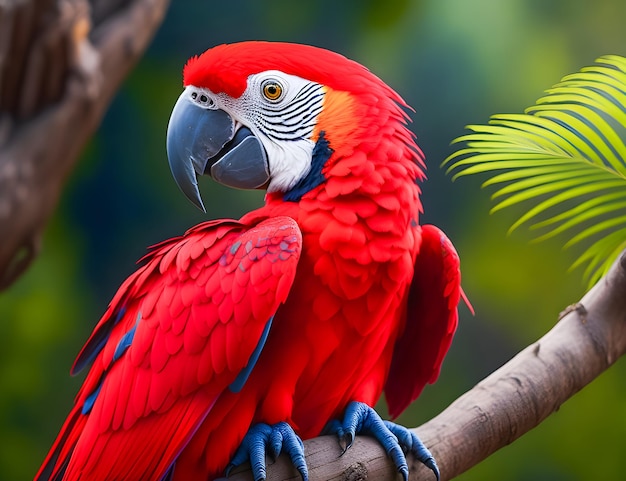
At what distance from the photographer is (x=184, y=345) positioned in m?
0.92

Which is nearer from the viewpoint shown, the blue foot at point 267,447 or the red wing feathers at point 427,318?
the blue foot at point 267,447

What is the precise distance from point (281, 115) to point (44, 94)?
0.58 meters

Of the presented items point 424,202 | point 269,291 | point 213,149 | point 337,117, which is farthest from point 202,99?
point 424,202

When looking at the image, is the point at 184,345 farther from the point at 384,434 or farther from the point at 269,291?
the point at 384,434

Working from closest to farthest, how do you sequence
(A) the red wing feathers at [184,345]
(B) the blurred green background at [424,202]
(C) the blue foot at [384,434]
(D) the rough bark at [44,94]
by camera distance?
1. (D) the rough bark at [44,94]
2. (A) the red wing feathers at [184,345]
3. (C) the blue foot at [384,434]
4. (B) the blurred green background at [424,202]

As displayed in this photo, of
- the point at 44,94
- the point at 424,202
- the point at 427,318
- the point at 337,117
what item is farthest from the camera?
the point at 424,202

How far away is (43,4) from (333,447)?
0.72 meters

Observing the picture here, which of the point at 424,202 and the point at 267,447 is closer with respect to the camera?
the point at 267,447

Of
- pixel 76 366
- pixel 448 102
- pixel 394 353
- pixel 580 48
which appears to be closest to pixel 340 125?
pixel 394 353

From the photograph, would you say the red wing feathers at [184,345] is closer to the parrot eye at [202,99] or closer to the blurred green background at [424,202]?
the parrot eye at [202,99]

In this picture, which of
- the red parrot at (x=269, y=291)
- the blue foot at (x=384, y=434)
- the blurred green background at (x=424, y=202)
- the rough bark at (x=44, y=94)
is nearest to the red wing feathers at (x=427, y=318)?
the red parrot at (x=269, y=291)

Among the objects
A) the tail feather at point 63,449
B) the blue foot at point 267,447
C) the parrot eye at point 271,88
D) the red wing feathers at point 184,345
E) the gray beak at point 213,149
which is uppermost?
the parrot eye at point 271,88

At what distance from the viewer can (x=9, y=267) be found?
0.48 m

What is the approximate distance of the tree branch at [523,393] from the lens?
105 centimetres
